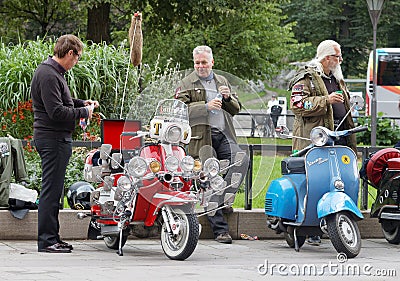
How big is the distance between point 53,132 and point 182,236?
164 centimetres

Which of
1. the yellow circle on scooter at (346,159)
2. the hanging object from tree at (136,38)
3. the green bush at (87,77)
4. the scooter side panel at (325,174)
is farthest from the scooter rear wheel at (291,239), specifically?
the green bush at (87,77)

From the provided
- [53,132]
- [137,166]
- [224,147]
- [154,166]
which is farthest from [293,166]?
[53,132]

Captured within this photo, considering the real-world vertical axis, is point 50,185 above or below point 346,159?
below

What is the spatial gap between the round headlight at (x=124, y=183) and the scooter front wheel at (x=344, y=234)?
1939 millimetres

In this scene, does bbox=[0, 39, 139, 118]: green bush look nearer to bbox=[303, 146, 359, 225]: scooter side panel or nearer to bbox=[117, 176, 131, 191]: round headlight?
bbox=[303, 146, 359, 225]: scooter side panel

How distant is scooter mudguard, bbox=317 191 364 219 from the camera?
9414 millimetres

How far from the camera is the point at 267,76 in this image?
3681 cm

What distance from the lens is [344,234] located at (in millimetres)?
9391

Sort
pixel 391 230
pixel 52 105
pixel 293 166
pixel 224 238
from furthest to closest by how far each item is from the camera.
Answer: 1. pixel 391 230
2. pixel 224 238
3. pixel 293 166
4. pixel 52 105

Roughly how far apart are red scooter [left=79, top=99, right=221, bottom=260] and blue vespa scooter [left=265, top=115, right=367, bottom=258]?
98cm

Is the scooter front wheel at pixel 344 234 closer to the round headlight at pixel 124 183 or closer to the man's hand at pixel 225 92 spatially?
the man's hand at pixel 225 92

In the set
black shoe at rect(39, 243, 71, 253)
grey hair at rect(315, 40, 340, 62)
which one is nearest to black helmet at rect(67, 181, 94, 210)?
black shoe at rect(39, 243, 71, 253)

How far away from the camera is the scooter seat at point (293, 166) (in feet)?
32.9

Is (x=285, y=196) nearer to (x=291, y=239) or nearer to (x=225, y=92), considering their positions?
(x=291, y=239)
